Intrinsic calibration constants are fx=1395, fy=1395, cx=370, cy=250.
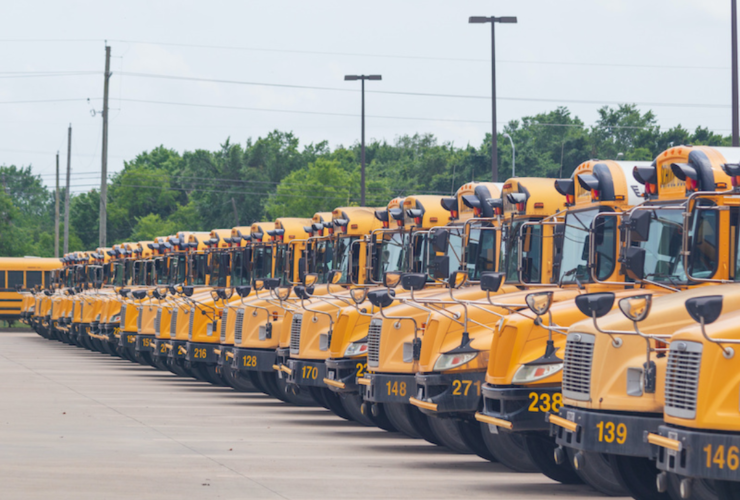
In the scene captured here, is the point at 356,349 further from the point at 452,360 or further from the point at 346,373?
the point at 452,360

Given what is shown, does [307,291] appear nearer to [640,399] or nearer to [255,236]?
[255,236]

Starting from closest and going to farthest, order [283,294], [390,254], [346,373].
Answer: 1. [346,373]
2. [390,254]
3. [283,294]

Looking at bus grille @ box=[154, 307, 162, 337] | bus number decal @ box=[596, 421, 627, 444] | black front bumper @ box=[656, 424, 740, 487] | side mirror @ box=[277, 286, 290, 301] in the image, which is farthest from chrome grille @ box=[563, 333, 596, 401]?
bus grille @ box=[154, 307, 162, 337]

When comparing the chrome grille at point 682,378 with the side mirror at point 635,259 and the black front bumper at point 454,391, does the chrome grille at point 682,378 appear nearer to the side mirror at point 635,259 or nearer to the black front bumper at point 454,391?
the side mirror at point 635,259

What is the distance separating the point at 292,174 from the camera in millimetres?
81188

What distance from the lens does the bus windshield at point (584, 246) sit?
1084 centimetres

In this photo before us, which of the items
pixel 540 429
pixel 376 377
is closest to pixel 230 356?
pixel 376 377

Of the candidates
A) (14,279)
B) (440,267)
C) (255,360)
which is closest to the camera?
(440,267)

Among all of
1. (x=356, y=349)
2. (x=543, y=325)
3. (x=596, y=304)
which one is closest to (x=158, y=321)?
(x=356, y=349)

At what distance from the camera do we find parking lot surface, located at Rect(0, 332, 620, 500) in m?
10.6

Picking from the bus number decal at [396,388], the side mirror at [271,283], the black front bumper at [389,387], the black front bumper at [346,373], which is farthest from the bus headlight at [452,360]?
the side mirror at [271,283]

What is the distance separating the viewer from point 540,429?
1016 centimetres

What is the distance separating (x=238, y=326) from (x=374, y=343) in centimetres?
605

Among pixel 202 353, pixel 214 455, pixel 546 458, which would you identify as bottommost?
pixel 214 455
